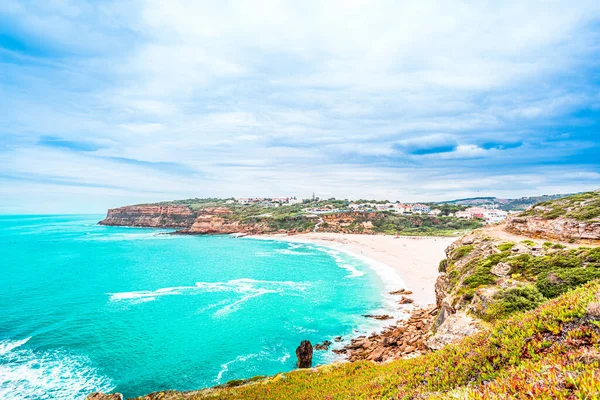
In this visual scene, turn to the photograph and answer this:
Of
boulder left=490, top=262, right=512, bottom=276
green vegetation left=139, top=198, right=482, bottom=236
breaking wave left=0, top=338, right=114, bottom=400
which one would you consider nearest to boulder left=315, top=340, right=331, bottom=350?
boulder left=490, top=262, right=512, bottom=276

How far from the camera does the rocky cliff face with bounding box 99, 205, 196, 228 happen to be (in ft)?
539

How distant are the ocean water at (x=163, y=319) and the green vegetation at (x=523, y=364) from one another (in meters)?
17.5

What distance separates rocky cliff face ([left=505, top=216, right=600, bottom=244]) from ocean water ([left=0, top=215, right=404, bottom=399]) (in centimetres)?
1743

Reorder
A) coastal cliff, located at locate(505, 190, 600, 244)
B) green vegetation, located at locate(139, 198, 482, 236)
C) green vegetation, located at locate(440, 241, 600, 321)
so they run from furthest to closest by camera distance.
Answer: green vegetation, located at locate(139, 198, 482, 236) < coastal cliff, located at locate(505, 190, 600, 244) < green vegetation, located at locate(440, 241, 600, 321)

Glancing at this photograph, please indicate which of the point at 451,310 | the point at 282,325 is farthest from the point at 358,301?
the point at 451,310

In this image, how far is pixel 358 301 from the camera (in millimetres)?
38781

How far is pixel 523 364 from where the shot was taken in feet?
19.1

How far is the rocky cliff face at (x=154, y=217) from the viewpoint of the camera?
164 metres

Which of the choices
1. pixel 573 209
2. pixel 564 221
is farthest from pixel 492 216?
pixel 564 221

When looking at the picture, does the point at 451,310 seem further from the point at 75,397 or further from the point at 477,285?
the point at 75,397

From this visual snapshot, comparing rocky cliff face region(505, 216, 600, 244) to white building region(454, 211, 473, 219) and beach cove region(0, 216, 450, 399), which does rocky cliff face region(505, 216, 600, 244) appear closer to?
beach cove region(0, 216, 450, 399)

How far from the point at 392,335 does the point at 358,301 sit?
12433 mm

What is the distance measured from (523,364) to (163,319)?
34885 millimetres

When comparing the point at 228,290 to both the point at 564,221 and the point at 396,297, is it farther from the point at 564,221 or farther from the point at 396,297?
the point at 564,221
